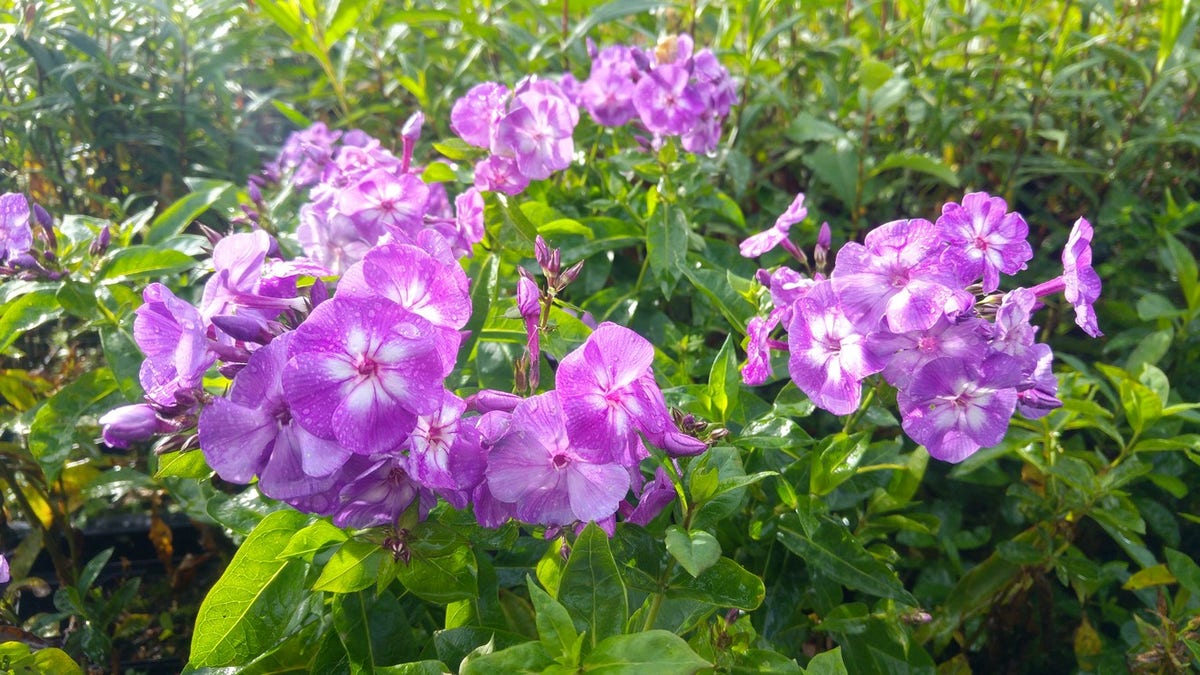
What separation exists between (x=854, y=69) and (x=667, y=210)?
1447 millimetres

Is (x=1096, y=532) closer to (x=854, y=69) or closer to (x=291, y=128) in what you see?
(x=854, y=69)

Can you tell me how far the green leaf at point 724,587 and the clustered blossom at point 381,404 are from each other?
5.2 inches

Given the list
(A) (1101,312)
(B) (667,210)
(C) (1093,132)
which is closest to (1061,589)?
(A) (1101,312)

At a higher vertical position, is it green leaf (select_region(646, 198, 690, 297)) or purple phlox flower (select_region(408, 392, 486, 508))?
purple phlox flower (select_region(408, 392, 486, 508))

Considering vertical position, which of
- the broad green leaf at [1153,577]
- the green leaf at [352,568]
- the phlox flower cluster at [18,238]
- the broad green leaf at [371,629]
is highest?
the phlox flower cluster at [18,238]

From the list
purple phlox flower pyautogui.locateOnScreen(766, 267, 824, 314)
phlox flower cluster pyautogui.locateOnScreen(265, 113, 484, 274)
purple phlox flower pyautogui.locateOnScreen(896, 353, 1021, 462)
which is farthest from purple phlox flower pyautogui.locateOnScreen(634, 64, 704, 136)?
purple phlox flower pyautogui.locateOnScreen(896, 353, 1021, 462)

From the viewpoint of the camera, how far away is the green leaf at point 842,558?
132 cm

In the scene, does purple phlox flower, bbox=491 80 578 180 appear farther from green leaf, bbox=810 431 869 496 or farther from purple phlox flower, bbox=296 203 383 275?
green leaf, bbox=810 431 869 496

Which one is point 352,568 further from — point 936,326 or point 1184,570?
point 1184,570

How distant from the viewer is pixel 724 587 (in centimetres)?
110

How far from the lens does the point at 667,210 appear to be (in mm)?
1755

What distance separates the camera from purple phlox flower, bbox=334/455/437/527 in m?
1.00

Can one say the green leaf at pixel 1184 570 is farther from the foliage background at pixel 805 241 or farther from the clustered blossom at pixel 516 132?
the clustered blossom at pixel 516 132

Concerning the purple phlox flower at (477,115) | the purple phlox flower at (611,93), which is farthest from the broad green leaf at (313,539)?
the purple phlox flower at (611,93)
